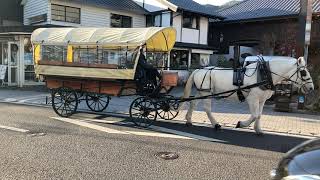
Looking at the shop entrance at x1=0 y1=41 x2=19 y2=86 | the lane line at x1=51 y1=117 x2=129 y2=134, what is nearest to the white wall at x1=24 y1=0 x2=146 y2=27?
the shop entrance at x1=0 y1=41 x2=19 y2=86

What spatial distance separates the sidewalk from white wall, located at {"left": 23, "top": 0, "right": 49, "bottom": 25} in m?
9.01

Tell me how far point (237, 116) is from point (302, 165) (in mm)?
9532

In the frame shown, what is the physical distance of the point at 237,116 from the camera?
504 inches

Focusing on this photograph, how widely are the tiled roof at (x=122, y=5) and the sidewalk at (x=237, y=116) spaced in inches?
433

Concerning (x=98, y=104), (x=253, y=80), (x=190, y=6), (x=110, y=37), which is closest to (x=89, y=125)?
(x=110, y=37)

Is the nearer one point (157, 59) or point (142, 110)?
point (142, 110)

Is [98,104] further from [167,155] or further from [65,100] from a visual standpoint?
[167,155]

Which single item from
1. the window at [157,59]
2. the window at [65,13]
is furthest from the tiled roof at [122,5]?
the window at [157,59]

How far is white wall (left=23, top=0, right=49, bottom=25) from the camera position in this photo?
80.0 feet

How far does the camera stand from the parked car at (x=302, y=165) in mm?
3174

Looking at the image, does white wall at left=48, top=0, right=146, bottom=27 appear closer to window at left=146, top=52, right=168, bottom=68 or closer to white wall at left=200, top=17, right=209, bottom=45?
white wall at left=200, top=17, right=209, bottom=45

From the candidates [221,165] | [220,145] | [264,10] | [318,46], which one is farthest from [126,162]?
[264,10]

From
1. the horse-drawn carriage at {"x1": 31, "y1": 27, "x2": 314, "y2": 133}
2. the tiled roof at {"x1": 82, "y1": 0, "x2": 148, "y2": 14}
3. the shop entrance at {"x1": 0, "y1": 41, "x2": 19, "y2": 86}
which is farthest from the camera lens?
the tiled roof at {"x1": 82, "y1": 0, "x2": 148, "y2": 14}

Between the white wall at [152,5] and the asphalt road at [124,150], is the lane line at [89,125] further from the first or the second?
the white wall at [152,5]
